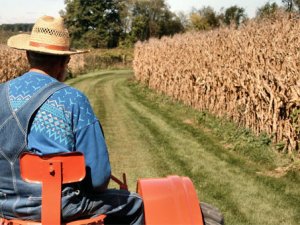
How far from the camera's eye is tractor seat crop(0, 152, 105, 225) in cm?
245

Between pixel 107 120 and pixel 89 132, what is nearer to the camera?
pixel 89 132

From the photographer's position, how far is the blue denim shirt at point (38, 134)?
2.55m

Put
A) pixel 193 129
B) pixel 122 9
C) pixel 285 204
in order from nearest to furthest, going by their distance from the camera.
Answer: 1. pixel 285 204
2. pixel 193 129
3. pixel 122 9

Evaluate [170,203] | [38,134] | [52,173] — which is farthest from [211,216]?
[38,134]

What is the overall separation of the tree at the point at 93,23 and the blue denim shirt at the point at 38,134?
5854 cm

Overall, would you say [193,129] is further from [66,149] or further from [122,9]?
[122,9]

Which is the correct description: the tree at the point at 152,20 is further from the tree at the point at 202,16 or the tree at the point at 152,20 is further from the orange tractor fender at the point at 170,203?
→ the orange tractor fender at the point at 170,203

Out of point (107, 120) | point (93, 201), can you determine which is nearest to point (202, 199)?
point (93, 201)

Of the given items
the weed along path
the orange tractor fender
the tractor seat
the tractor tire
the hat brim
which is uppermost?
the hat brim

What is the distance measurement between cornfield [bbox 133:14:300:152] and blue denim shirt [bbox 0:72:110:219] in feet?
17.3

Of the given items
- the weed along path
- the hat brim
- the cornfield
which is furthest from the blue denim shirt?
the cornfield

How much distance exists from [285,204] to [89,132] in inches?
154

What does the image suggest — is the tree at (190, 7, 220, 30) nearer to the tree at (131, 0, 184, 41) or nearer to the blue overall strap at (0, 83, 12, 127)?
the tree at (131, 0, 184, 41)

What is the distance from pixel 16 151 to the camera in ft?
8.55
